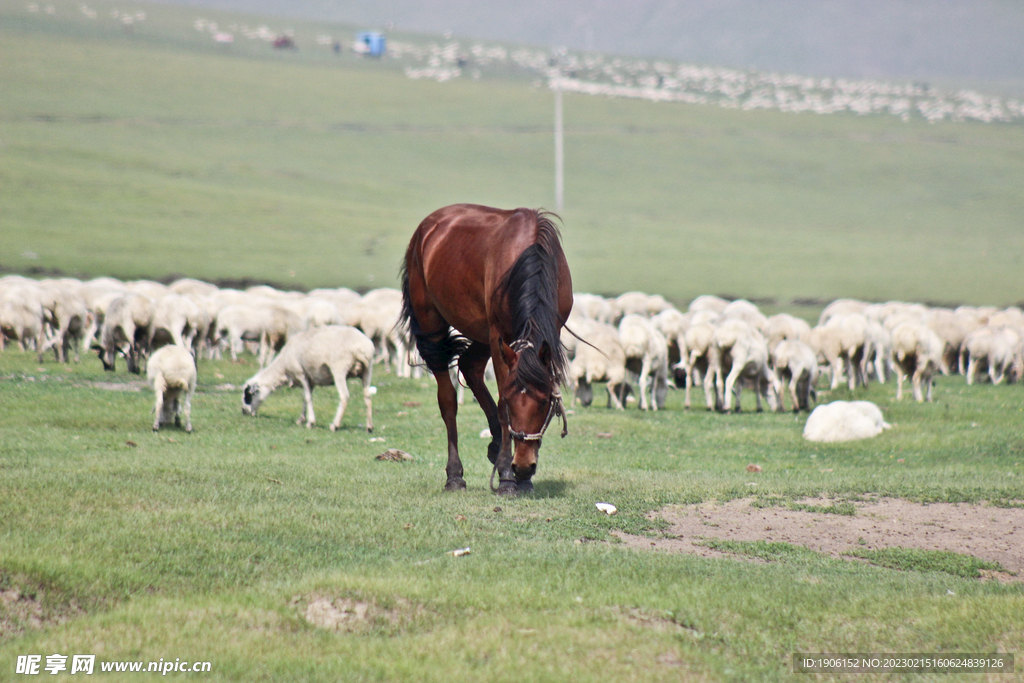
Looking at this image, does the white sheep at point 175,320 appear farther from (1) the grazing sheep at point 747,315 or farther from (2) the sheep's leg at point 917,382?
(2) the sheep's leg at point 917,382

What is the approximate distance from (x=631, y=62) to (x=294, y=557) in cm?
17205

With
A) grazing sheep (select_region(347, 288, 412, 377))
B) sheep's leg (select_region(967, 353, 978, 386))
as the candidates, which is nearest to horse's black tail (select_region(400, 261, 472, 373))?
grazing sheep (select_region(347, 288, 412, 377))

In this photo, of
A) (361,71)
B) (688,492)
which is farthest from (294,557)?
(361,71)

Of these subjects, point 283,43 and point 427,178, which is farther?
point 283,43

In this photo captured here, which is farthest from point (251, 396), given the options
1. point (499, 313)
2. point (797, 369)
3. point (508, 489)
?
point (797, 369)

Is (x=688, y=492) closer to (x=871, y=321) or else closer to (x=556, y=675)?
(x=556, y=675)

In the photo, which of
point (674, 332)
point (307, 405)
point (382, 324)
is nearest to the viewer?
point (307, 405)

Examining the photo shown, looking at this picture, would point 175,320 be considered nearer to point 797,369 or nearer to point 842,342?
point 797,369

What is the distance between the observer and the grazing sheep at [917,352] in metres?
18.9

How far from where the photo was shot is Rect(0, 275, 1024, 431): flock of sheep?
548 inches

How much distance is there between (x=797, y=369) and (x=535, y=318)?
11059 mm

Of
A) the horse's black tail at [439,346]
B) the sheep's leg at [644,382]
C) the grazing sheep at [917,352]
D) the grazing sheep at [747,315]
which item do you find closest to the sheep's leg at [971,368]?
the grazing sheep at [917,352]

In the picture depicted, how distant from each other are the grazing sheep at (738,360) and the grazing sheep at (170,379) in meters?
9.09

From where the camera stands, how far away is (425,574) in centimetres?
601
